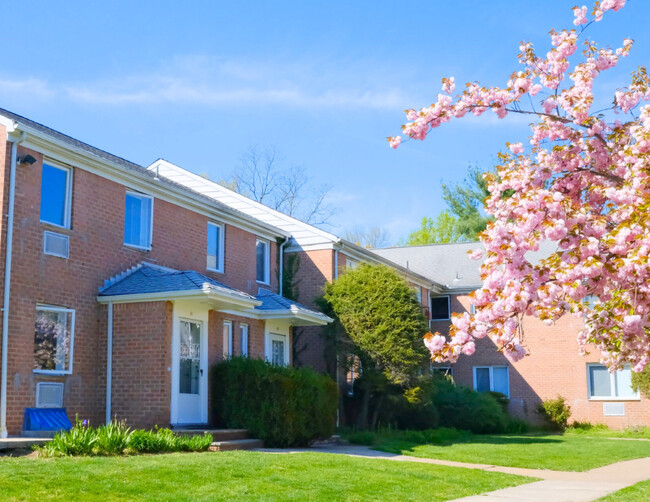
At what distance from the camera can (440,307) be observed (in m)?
32.0

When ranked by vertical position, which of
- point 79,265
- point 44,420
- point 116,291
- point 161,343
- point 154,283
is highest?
point 79,265

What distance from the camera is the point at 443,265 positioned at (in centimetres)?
3369

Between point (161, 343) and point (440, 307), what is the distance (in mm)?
18501

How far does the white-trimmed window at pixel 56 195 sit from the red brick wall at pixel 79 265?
13 centimetres

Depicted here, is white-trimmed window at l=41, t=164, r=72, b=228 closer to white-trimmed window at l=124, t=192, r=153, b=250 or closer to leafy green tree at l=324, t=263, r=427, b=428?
white-trimmed window at l=124, t=192, r=153, b=250

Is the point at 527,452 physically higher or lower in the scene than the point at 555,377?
lower

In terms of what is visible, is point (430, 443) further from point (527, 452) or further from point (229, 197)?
point (229, 197)

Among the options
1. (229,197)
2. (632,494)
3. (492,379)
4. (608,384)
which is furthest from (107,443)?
(608,384)

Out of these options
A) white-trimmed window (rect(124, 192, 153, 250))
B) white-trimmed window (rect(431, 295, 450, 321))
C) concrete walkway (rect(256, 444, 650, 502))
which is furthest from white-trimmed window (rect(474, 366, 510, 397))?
white-trimmed window (rect(124, 192, 153, 250))

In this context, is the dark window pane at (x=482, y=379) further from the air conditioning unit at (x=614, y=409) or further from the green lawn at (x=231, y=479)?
the green lawn at (x=231, y=479)

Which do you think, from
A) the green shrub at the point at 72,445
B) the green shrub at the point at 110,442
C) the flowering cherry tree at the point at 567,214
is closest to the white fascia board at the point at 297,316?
the green shrub at the point at 110,442

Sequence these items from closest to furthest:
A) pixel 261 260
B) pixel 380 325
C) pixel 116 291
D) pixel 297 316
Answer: pixel 116 291 < pixel 297 316 < pixel 380 325 < pixel 261 260

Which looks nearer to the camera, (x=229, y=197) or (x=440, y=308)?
(x=229, y=197)

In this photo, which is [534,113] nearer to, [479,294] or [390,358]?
[479,294]
